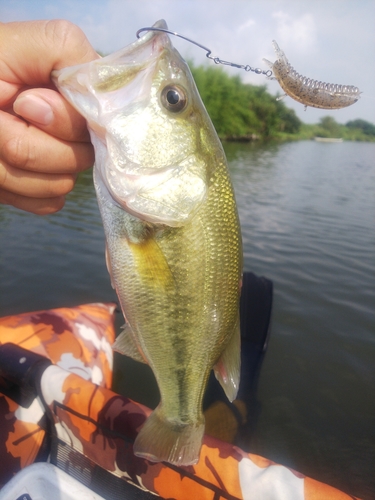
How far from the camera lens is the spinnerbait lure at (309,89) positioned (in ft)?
5.66

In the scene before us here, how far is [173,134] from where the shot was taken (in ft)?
4.66

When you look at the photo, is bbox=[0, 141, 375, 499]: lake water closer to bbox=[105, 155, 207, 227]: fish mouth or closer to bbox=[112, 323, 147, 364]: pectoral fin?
bbox=[112, 323, 147, 364]: pectoral fin

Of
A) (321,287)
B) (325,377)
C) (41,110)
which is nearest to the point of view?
(41,110)

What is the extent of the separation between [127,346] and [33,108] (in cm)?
106

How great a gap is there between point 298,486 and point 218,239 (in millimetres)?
1459

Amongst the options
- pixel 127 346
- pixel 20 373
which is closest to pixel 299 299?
pixel 20 373

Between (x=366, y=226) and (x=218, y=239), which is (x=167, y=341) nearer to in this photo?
(x=218, y=239)

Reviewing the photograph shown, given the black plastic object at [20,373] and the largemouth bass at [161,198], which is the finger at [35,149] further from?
the black plastic object at [20,373]

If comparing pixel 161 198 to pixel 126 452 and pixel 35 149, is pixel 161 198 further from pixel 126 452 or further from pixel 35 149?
pixel 126 452

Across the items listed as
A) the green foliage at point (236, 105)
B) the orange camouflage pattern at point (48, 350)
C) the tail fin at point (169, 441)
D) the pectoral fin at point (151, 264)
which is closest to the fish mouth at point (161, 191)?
the pectoral fin at point (151, 264)

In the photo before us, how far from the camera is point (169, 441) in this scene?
169 cm

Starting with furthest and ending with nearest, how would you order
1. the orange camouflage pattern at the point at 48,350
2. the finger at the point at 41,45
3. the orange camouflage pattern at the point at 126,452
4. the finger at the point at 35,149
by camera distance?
the orange camouflage pattern at the point at 48,350 < the orange camouflage pattern at the point at 126,452 < the finger at the point at 35,149 < the finger at the point at 41,45

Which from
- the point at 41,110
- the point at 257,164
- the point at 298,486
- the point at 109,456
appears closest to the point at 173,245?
the point at 41,110

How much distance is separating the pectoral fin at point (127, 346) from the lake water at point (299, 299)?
134 inches
